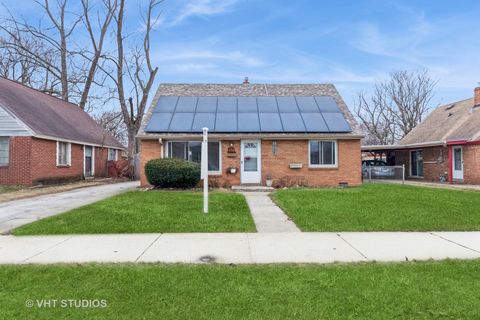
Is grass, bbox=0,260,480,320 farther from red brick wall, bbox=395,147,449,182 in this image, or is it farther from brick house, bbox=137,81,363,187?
red brick wall, bbox=395,147,449,182

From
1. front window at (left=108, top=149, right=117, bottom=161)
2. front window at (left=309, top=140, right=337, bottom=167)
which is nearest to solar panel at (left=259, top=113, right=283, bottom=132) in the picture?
front window at (left=309, top=140, right=337, bottom=167)

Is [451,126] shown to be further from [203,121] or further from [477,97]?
[203,121]

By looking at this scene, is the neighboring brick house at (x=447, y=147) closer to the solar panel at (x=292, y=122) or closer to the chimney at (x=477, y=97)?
the chimney at (x=477, y=97)

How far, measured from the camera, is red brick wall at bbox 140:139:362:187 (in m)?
16.3

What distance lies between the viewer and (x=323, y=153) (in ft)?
54.4

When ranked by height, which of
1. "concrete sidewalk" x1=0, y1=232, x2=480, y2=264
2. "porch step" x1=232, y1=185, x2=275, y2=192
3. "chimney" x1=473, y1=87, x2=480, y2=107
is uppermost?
"chimney" x1=473, y1=87, x2=480, y2=107

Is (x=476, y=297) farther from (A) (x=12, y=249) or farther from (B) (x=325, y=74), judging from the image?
(B) (x=325, y=74)

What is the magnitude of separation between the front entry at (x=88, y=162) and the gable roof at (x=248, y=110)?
6982mm

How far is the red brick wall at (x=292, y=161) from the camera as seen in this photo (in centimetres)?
1631

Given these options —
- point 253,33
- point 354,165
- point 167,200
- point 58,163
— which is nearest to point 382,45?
point 253,33

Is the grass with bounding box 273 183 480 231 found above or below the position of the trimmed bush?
below

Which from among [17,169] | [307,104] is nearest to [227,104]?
[307,104]

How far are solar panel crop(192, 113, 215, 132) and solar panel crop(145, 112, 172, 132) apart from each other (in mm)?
1311

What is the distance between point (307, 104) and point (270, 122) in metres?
2.95
